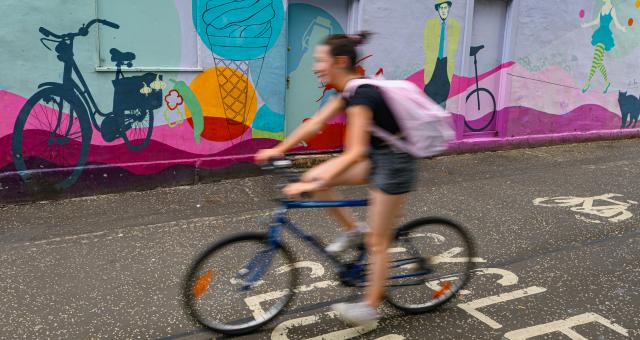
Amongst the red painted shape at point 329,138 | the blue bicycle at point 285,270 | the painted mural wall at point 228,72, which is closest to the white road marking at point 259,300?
the blue bicycle at point 285,270

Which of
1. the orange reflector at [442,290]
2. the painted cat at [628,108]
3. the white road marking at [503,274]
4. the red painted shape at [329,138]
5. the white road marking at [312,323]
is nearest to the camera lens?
the white road marking at [312,323]

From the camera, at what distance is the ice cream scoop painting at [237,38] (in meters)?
6.91

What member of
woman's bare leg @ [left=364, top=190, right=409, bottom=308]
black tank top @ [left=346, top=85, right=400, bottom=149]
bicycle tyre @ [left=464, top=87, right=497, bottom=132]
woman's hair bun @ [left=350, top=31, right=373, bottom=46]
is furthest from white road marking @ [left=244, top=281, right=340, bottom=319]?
bicycle tyre @ [left=464, top=87, right=497, bottom=132]

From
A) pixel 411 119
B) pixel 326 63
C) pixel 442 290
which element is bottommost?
pixel 442 290

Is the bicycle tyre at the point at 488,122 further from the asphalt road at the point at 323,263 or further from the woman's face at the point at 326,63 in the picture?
the woman's face at the point at 326,63

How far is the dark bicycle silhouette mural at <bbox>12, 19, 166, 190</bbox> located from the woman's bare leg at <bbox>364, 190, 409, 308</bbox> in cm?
436

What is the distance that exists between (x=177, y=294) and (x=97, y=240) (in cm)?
152

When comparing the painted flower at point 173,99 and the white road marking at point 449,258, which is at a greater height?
the painted flower at point 173,99

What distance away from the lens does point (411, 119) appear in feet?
9.82

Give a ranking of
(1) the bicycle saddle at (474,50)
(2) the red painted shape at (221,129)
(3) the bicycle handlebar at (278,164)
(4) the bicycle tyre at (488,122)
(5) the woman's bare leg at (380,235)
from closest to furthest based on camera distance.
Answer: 1. (3) the bicycle handlebar at (278,164)
2. (5) the woman's bare leg at (380,235)
3. (2) the red painted shape at (221,129)
4. (1) the bicycle saddle at (474,50)
5. (4) the bicycle tyre at (488,122)

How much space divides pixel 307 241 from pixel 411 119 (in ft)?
3.11

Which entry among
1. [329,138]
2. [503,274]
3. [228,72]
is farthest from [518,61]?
[503,274]

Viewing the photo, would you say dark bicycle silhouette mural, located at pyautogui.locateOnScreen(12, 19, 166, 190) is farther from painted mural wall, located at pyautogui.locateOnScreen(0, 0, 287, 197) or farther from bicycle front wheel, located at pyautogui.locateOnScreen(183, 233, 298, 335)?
bicycle front wheel, located at pyautogui.locateOnScreen(183, 233, 298, 335)

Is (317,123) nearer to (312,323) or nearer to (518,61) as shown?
(312,323)
